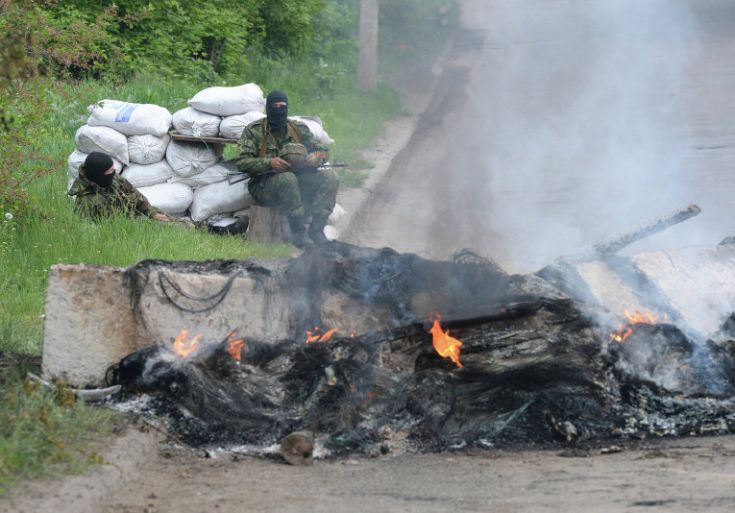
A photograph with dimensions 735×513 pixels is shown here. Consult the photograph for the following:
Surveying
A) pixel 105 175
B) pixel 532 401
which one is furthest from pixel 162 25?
pixel 532 401

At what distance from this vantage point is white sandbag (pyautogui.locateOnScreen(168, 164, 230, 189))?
9.54 m

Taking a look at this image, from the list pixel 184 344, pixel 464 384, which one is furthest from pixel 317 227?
pixel 464 384

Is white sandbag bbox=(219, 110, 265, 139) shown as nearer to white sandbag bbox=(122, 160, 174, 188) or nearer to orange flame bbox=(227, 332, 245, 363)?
white sandbag bbox=(122, 160, 174, 188)

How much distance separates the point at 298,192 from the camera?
9.15 meters

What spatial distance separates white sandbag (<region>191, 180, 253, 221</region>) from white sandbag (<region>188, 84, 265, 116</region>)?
69cm

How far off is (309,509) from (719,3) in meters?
20.4

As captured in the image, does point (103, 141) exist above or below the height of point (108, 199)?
above

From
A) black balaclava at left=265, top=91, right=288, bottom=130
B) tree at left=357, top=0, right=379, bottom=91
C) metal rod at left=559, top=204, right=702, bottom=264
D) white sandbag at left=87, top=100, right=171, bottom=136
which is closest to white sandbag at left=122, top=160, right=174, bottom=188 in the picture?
white sandbag at left=87, top=100, right=171, bottom=136

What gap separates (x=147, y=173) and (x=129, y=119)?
1.70 feet

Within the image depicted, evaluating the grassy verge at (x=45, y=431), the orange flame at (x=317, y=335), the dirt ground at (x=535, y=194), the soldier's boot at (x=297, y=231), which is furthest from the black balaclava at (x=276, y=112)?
the grassy verge at (x=45, y=431)

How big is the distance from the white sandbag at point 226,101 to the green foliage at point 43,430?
4.78 metres

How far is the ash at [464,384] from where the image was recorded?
539 cm

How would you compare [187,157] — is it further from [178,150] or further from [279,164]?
[279,164]

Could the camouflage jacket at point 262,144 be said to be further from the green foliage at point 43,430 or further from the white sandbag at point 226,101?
the green foliage at point 43,430
